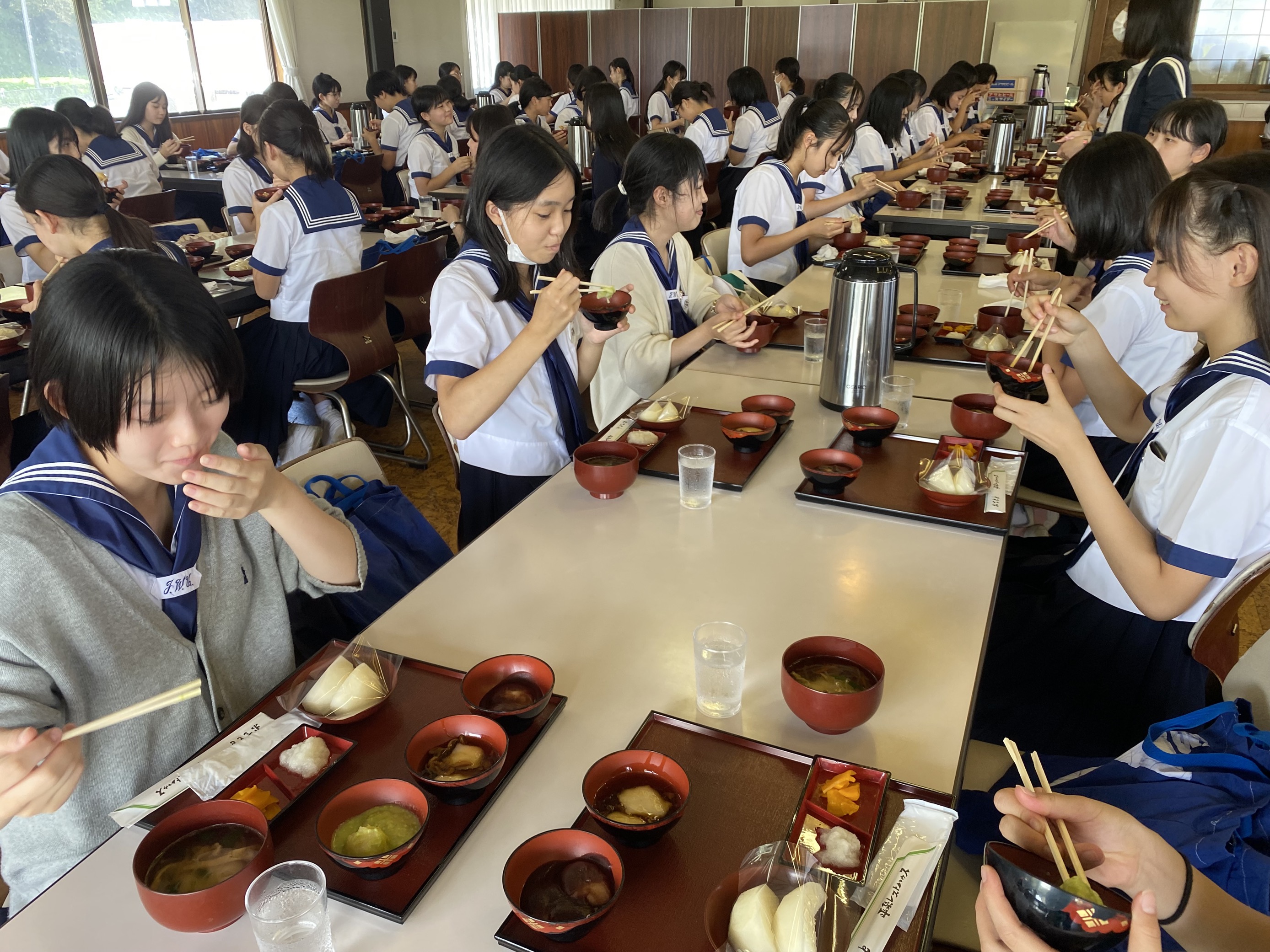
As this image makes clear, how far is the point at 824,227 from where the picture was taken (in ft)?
10.6

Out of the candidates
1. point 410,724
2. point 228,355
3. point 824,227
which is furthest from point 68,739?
point 824,227

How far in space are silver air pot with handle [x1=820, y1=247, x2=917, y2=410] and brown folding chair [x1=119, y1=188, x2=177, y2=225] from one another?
389 cm

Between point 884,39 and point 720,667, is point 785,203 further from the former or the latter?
point 884,39

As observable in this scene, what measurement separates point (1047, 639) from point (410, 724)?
3.92 feet

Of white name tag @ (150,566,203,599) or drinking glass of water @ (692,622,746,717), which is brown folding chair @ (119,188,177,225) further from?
drinking glass of water @ (692,622,746,717)

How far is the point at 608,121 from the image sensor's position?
16.4ft

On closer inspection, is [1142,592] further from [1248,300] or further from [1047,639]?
[1248,300]

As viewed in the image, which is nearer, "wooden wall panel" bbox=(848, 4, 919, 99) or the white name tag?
the white name tag

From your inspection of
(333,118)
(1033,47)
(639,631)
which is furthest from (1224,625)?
(1033,47)

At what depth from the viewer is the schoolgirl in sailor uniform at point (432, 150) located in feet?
17.7

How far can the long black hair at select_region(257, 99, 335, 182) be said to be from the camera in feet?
10.4

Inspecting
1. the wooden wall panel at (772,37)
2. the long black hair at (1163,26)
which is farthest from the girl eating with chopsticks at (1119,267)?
the wooden wall panel at (772,37)

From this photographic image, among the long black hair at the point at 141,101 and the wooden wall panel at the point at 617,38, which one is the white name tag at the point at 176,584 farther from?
the wooden wall panel at the point at 617,38

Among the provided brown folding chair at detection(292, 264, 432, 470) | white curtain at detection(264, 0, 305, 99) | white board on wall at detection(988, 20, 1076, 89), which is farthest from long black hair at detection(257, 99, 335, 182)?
white board on wall at detection(988, 20, 1076, 89)
